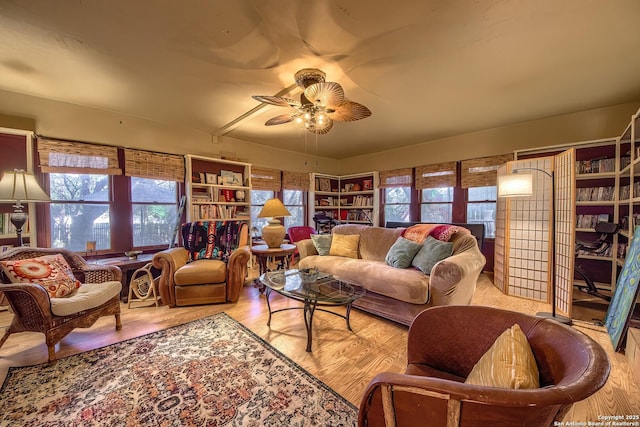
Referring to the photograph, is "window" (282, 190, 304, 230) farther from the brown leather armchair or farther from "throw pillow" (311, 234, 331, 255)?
the brown leather armchair

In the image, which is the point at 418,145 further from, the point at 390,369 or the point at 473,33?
the point at 390,369

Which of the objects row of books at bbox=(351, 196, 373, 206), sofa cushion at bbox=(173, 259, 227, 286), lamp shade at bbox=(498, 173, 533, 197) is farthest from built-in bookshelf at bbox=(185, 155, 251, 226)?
lamp shade at bbox=(498, 173, 533, 197)

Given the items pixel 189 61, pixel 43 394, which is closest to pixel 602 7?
pixel 189 61

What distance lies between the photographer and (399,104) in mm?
3137

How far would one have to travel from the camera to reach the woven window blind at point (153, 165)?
3518 mm

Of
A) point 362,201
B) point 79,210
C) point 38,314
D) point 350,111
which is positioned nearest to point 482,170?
point 362,201

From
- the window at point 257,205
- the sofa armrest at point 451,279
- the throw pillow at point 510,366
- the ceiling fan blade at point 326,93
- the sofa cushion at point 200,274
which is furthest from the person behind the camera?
the window at point 257,205

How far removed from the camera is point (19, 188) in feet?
7.89

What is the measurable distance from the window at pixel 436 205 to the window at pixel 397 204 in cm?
32

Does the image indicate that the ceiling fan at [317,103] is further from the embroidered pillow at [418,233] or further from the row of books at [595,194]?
the row of books at [595,194]

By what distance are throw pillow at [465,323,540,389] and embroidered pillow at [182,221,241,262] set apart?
10.2 feet

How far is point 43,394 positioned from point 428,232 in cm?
333

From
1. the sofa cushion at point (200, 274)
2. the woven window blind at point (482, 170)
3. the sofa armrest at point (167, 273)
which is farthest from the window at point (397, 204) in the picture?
the sofa armrest at point (167, 273)

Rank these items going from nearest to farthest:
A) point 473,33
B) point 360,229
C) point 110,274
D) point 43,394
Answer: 1. point 43,394
2. point 473,33
3. point 110,274
4. point 360,229
